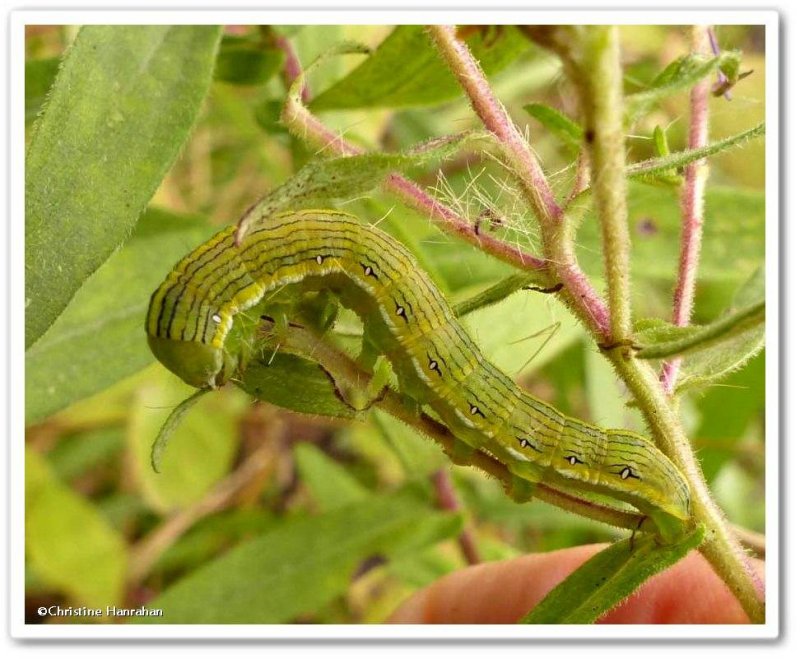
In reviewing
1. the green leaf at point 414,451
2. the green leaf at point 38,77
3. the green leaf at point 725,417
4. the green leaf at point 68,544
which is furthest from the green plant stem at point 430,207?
the green leaf at point 68,544

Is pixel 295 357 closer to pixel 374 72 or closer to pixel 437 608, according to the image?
pixel 374 72

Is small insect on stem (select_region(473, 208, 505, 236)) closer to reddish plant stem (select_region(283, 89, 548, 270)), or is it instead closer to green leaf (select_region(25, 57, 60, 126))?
reddish plant stem (select_region(283, 89, 548, 270))

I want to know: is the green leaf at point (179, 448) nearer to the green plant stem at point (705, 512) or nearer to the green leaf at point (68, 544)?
the green leaf at point (68, 544)

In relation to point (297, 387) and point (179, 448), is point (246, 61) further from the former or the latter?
point (179, 448)

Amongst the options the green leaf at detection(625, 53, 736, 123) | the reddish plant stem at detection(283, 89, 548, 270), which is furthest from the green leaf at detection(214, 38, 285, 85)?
the green leaf at detection(625, 53, 736, 123)

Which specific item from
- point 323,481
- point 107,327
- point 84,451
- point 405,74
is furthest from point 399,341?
point 84,451
